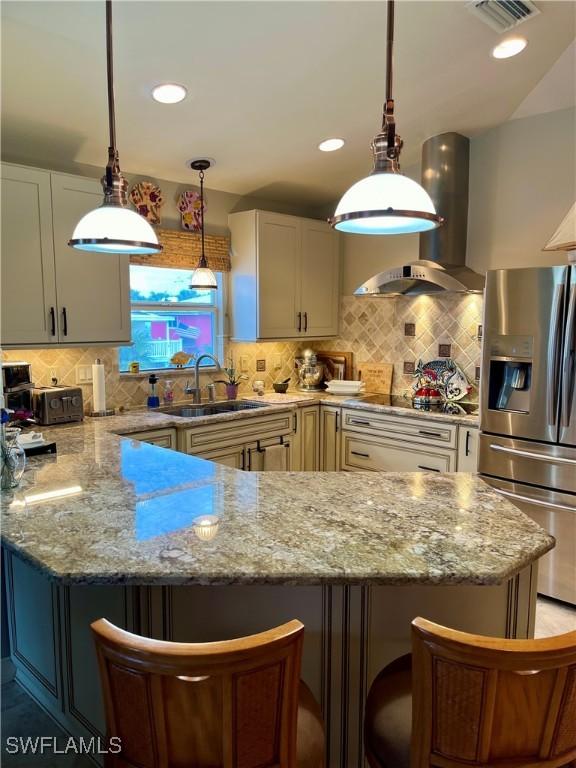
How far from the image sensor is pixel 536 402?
2898 millimetres

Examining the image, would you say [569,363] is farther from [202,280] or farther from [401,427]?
[202,280]

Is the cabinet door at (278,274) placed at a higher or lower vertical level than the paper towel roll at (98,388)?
higher

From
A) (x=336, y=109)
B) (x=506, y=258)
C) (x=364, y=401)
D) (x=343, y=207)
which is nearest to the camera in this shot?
(x=343, y=207)

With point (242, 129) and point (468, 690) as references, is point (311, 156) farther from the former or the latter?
point (468, 690)

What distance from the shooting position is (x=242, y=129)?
10.3 ft

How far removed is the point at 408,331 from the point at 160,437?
7.13 feet

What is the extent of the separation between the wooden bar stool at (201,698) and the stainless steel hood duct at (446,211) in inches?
115

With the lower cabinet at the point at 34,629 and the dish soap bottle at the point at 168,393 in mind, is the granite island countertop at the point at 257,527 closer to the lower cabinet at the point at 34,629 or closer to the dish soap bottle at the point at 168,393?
the lower cabinet at the point at 34,629

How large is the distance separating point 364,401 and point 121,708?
315 cm

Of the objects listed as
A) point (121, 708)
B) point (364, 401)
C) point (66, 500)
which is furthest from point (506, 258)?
point (121, 708)

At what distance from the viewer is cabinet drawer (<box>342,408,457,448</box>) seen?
3428 mm

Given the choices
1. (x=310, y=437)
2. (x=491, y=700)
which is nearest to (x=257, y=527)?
(x=491, y=700)

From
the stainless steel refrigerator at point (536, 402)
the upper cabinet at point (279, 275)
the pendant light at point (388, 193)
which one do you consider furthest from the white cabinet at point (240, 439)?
the pendant light at point (388, 193)

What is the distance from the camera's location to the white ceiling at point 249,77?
85.4 inches
